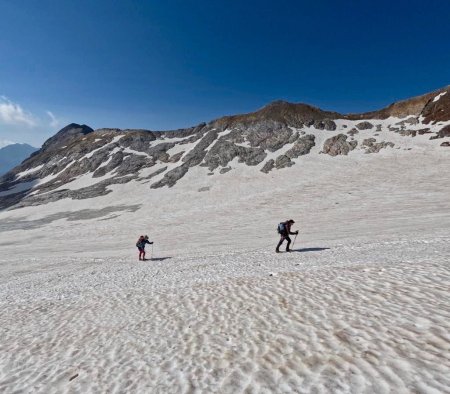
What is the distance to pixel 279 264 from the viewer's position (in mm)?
19656

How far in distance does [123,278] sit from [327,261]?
43.5 ft

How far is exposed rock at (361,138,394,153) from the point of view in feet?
254

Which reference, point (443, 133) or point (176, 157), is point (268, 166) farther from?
point (443, 133)

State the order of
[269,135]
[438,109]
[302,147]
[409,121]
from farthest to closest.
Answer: [269,135] < [409,121] < [302,147] < [438,109]

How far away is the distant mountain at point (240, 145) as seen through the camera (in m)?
82.0

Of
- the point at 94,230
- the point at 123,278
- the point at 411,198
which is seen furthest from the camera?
the point at 94,230

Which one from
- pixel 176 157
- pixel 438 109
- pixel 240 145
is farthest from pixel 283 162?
pixel 438 109

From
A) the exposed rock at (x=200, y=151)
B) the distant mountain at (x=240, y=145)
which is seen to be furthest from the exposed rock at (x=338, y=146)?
the exposed rock at (x=200, y=151)

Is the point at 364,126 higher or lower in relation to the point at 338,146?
higher

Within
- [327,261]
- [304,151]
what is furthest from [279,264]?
[304,151]

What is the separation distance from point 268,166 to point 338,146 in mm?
19664

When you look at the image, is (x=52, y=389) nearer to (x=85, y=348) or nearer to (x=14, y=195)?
(x=85, y=348)

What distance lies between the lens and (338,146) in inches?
3270

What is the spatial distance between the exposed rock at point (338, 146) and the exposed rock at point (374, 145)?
8.68 ft
